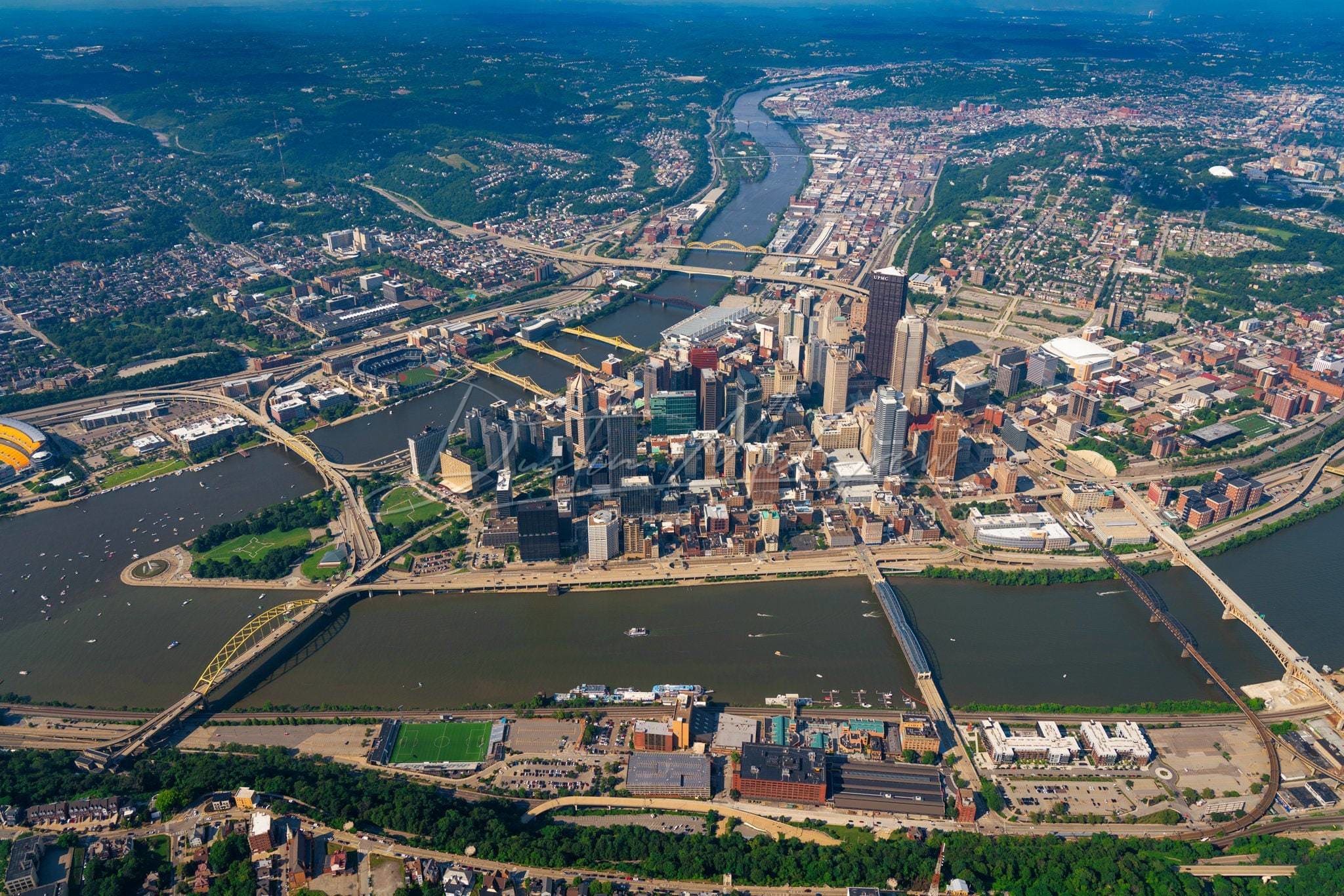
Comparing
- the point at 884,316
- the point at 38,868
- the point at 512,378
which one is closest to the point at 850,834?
the point at 38,868

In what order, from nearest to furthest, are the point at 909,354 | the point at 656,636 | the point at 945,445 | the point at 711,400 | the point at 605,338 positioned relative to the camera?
the point at 656,636 < the point at 945,445 < the point at 711,400 < the point at 909,354 < the point at 605,338

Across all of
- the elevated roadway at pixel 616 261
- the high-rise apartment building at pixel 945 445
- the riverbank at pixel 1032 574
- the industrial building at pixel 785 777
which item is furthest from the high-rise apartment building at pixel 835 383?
the industrial building at pixel 785 777

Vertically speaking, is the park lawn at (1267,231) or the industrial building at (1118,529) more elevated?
the park lawn at (1267,231)

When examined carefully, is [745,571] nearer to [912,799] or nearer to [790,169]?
[912,799]

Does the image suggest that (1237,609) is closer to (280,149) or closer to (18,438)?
(18,438)

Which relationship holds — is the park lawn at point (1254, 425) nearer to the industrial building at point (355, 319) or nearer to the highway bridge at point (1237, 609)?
the highway bridge at point (1237, 609)

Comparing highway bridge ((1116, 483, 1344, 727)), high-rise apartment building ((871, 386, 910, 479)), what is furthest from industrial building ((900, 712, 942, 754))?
high-rise apartment building ((871, 386, 910, 479))

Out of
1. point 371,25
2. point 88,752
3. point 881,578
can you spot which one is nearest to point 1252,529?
point 881,578
